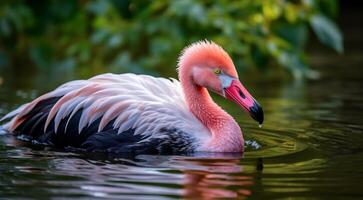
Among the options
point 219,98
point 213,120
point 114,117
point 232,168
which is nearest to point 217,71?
point 213,120

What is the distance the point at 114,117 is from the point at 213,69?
92cm

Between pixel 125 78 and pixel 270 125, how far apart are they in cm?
168

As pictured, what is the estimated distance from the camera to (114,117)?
25.6 feet

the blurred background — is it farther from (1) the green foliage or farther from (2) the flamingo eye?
(2) the flamingo eye

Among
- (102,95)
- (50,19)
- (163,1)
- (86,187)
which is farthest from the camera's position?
(163,1)

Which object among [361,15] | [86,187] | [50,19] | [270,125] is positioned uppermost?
[361,15]

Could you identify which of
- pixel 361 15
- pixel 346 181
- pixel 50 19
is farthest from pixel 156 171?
pixel 361 15

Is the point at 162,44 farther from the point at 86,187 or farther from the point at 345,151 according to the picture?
the point at 86,187

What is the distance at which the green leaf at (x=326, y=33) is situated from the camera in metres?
11.2

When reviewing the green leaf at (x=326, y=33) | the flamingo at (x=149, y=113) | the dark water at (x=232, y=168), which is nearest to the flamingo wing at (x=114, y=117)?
the flamingo at (x=149, y=113)

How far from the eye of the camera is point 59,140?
7.96m

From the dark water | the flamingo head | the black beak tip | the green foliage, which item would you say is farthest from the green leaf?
the black beak tip

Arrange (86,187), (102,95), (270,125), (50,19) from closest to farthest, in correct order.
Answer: (86,187), (102,95), (270,125), (50,19)

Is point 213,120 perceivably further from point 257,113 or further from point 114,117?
point 114,117
